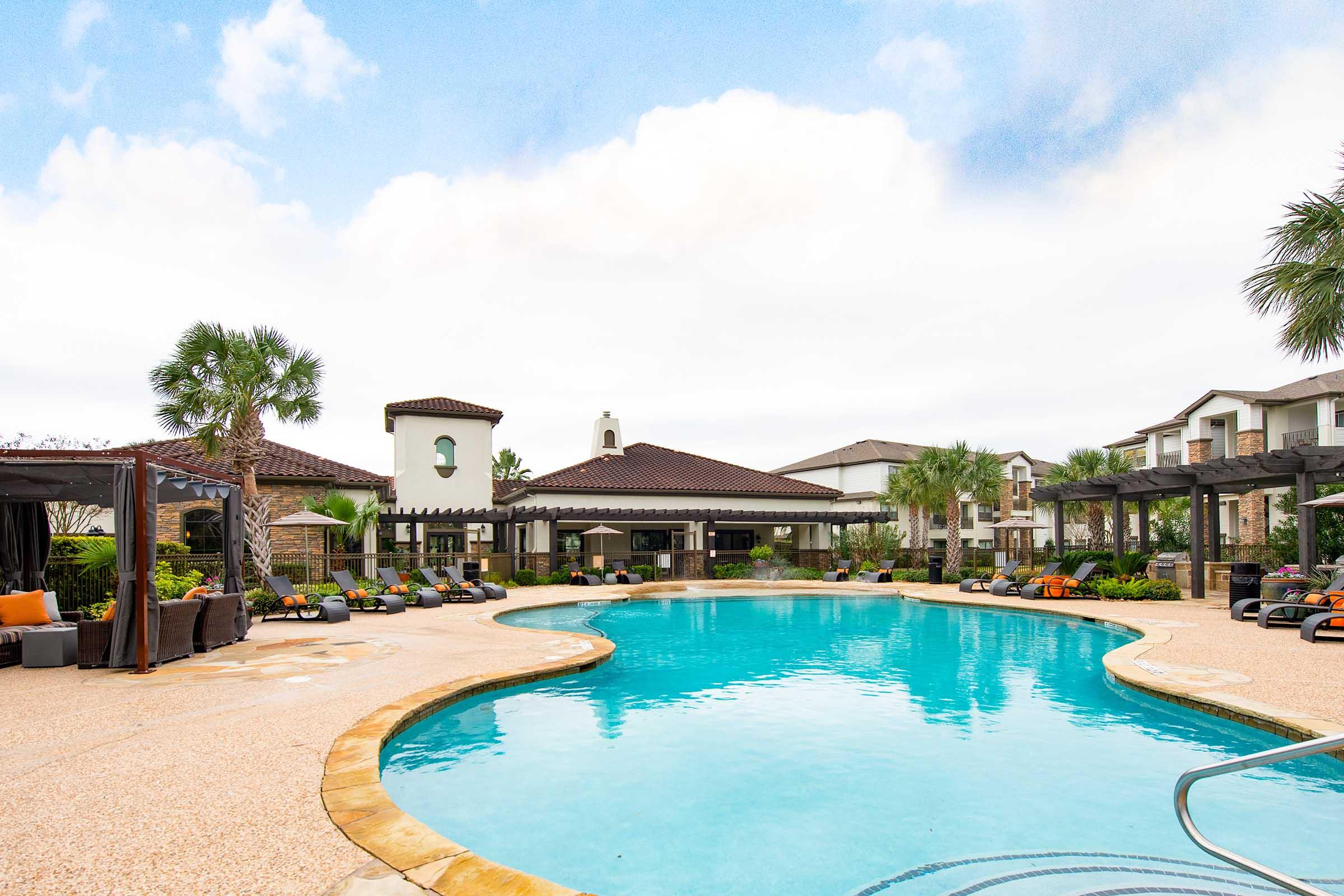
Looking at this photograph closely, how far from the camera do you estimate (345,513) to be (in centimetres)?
2203

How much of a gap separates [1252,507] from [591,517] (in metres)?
28.0

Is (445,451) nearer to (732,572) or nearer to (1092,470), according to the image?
(732,572)

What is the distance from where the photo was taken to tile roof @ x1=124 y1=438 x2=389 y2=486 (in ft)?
77.7

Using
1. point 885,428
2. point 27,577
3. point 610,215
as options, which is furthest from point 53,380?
point 885,428

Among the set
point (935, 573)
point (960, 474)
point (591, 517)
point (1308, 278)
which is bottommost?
point (935, 573)

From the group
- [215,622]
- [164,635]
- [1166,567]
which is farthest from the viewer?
[1166,567]

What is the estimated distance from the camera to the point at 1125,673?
8914 millimetres

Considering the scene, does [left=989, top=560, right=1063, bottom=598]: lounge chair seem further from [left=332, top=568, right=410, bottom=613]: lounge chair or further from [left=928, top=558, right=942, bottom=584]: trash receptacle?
[left=332, top=568, right=410, bottom=613]: lounge chair

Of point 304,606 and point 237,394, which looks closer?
point 304,606

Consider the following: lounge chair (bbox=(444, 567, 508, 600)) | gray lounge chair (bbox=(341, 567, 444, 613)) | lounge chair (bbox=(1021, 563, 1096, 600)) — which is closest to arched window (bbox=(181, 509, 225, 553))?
gray lounge chair (bbox=(341, 567, 444, 613))

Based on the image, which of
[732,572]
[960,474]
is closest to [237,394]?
[732,572]

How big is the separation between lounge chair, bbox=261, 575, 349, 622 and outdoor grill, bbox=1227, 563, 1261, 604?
17.7 meters

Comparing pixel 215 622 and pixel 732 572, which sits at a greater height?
pixel 215 622

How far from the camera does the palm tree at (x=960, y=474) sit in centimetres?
2828
